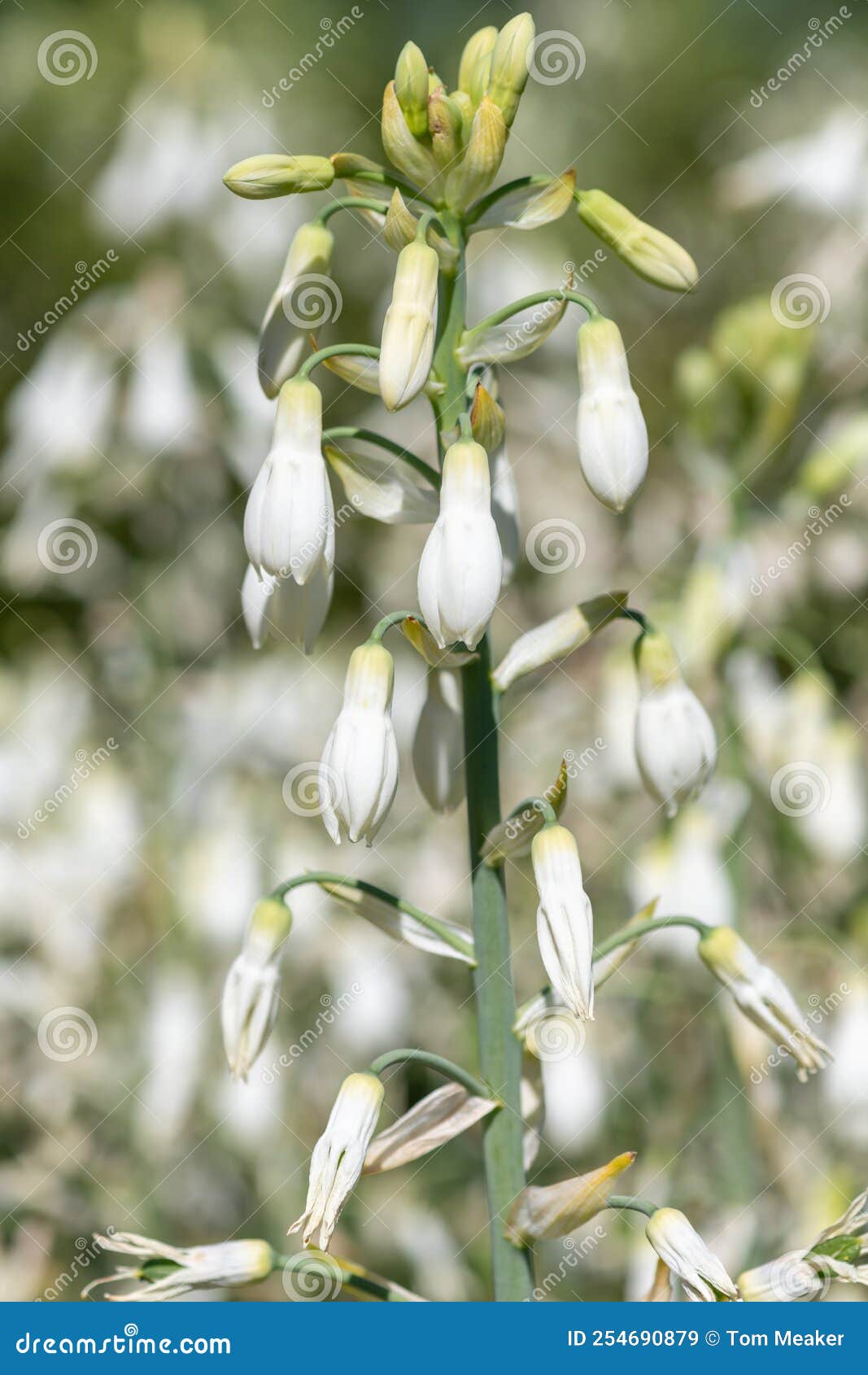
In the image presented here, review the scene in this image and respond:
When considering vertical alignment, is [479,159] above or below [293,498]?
above

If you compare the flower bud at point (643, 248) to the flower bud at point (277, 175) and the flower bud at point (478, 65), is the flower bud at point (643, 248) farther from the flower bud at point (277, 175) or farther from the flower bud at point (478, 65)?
the flower bud at point (277, 175)

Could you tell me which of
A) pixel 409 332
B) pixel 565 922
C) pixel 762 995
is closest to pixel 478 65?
pixel 409 332

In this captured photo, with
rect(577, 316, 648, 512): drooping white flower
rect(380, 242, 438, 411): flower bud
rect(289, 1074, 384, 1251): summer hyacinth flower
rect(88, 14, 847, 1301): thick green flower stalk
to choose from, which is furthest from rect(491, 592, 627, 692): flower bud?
rect(289, 1074, 384, 1251): summer hyacinth flower

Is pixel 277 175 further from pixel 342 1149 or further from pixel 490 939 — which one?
pixel 342 1149

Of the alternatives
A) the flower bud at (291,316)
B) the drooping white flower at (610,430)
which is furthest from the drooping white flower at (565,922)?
the flower bud at (291,316)

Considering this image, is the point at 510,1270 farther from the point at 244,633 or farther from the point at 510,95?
the point at 244,633

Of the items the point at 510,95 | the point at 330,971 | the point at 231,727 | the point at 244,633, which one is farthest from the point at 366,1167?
the point at 244,633
